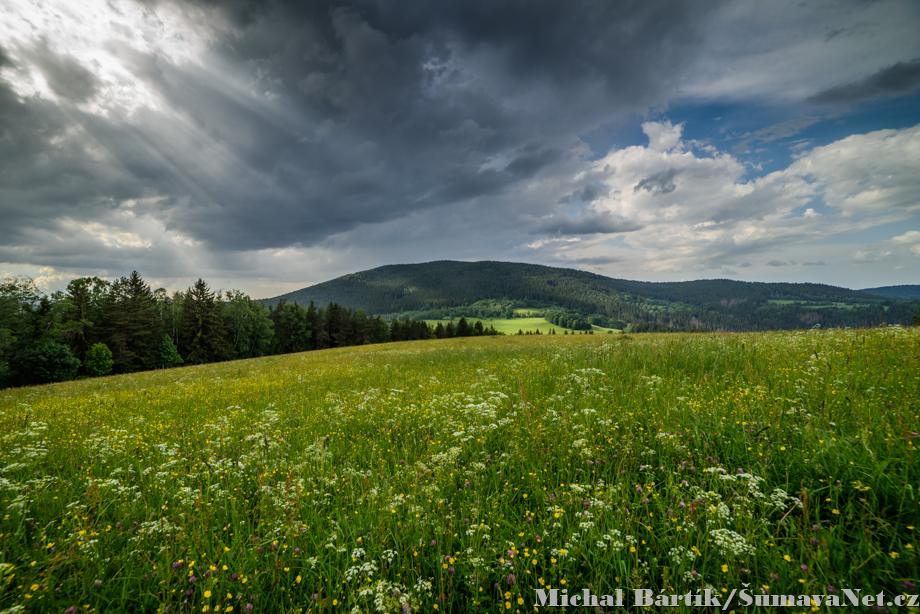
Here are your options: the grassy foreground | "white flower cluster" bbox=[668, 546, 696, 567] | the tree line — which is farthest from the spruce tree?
"white flower cluster" bbox=[668, 546, 696, 567]

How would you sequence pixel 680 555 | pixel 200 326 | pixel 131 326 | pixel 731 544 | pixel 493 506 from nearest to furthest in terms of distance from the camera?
pixel 731 544, pixel 680 555, pixel 493 506, pixel 131 326, pixel 200 326

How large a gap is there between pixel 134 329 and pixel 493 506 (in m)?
72.1

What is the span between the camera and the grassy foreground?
2.54 meters

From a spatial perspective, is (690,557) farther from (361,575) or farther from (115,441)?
(115,441)

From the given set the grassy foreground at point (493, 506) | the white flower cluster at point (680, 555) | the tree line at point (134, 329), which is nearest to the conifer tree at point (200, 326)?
the tree line at point (134, 329)

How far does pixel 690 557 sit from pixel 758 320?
813 feet

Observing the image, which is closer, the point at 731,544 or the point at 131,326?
the point at 731,544

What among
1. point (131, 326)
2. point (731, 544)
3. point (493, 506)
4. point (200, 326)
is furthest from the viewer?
point (200, 326)

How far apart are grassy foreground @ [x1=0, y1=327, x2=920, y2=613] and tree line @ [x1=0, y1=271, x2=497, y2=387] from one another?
5718 centimetres

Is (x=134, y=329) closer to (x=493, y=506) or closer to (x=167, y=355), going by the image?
(x=167, y=355)

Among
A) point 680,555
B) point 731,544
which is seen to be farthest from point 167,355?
point 731,544

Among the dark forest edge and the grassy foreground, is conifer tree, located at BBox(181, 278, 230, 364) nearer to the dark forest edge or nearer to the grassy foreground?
the dark forest edge

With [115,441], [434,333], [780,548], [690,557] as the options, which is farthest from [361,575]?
[434,333]

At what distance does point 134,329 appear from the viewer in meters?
51.6
